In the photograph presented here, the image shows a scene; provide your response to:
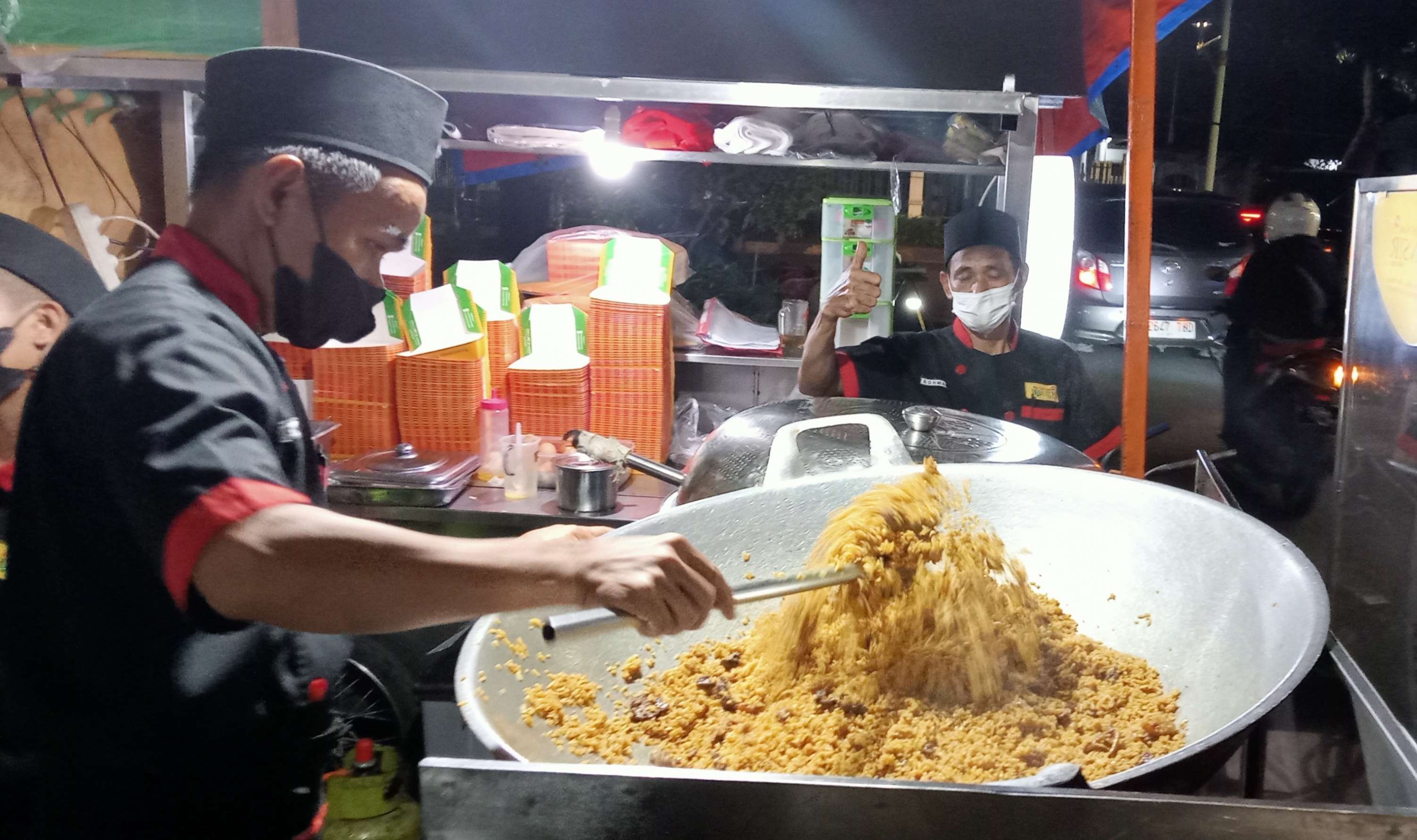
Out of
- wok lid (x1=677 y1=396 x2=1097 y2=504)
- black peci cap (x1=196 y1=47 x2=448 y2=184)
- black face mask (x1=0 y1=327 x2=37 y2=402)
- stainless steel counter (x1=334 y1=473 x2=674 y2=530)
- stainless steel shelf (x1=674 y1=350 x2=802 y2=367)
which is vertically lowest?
stainless steel counter (x1=334 y1=473 x2=674 y2=530)

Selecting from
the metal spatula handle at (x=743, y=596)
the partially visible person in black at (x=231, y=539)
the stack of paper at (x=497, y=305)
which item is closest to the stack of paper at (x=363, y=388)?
the stack of paper at (x=497, y=305)

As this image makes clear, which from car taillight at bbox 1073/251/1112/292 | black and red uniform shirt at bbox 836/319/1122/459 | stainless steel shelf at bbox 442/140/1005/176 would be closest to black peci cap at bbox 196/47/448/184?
black and red uniform shirt at bbox 836/319/1122/459

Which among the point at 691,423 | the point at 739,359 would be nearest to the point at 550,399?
the point at 691,423

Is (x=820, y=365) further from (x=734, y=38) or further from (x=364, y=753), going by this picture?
(x=364, y=753)

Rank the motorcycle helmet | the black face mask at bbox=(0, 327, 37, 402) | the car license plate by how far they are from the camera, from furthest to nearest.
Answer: the car license plate < the motorcycle helmet < the black face mask at bbox=(0, 327, 37, 402)

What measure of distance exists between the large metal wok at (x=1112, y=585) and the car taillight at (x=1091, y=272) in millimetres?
4980

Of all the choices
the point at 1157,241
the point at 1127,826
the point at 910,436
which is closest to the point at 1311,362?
the point at 1157,241

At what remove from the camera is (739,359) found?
362 centimetres

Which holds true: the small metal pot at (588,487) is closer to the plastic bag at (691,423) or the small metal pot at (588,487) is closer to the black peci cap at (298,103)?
the plastic bag at (691,423)

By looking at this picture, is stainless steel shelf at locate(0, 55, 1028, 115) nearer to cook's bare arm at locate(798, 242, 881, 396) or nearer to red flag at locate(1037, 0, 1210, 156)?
red flag at locate(1037, 0, 1210, 156)

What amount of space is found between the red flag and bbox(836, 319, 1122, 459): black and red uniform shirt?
0.88m

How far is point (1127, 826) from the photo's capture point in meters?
0.79

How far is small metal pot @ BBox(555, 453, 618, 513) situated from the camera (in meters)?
2.89

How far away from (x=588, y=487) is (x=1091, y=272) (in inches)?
179
